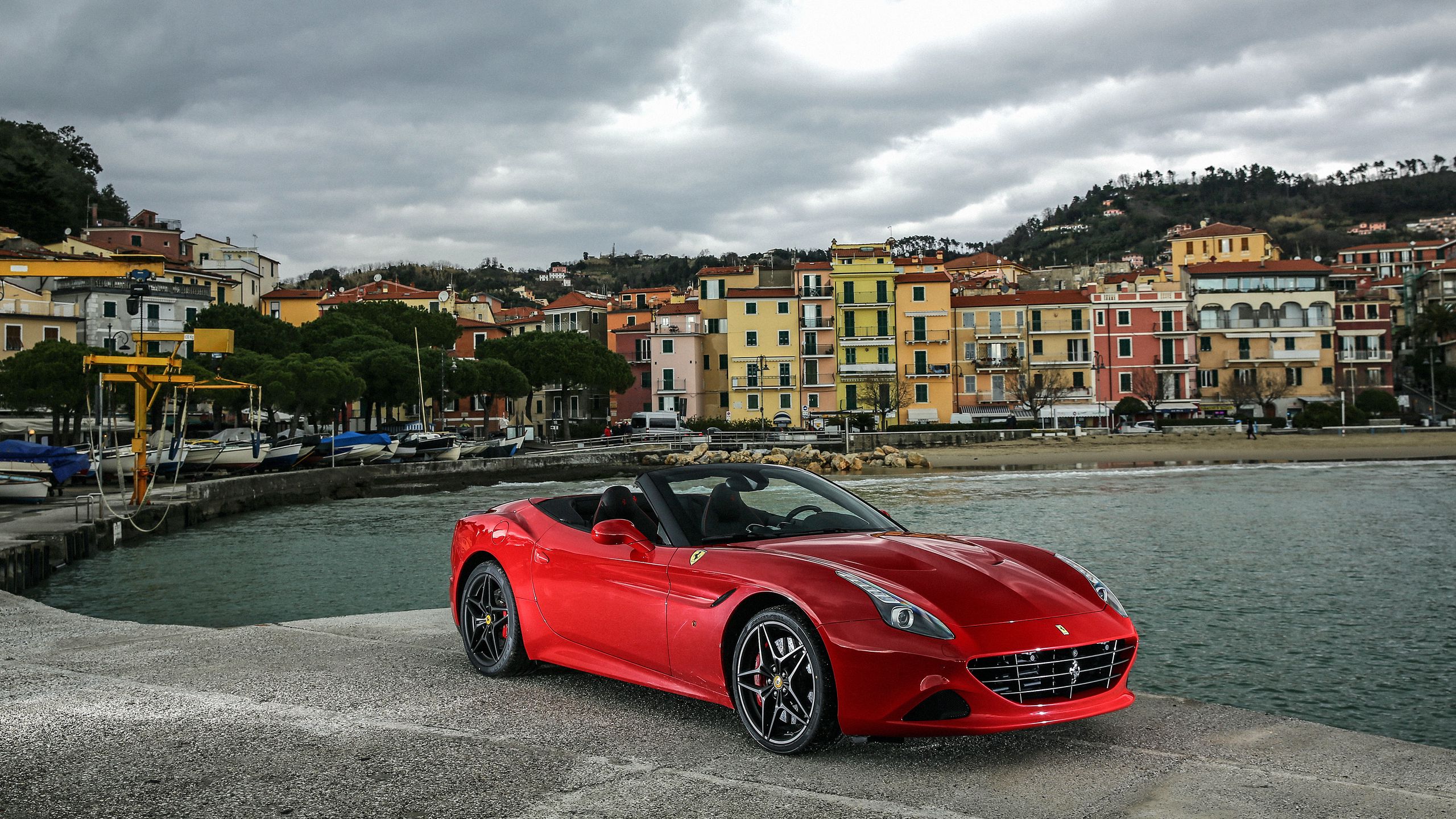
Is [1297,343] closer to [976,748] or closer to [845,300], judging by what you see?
[845,300]

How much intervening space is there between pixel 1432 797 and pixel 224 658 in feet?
21.8

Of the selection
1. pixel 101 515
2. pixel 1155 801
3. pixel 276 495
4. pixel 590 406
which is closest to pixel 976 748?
pixel 1155 801

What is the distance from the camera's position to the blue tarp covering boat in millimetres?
30500

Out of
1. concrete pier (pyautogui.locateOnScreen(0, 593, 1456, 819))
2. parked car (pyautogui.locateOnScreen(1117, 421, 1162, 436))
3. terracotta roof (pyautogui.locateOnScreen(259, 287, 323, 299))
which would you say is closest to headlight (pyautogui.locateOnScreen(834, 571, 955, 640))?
concrete pier (pyautogui.locateOnScreen(0, 593, 1456, 819))

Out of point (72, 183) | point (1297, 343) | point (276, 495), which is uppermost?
point (72, 183)

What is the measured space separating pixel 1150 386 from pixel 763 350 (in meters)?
30.4

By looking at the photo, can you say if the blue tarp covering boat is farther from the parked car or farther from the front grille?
the parked car

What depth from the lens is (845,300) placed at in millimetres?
89312

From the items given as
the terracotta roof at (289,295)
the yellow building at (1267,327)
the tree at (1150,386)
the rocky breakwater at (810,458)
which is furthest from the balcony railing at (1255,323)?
the terracotta roof at (289,295)

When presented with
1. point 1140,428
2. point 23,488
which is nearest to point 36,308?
point 23,488

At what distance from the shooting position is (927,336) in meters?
89.2

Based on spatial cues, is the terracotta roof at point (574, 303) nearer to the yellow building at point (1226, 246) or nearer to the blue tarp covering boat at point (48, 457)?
the yellow building at point (1226, 246)

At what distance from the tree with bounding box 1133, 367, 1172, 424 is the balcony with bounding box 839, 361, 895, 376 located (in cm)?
1923

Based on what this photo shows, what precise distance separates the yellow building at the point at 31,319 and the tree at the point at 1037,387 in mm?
64222
